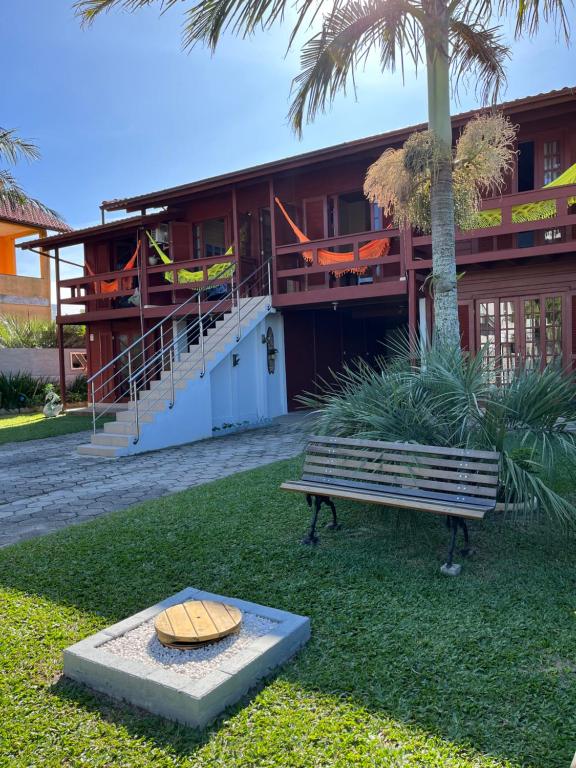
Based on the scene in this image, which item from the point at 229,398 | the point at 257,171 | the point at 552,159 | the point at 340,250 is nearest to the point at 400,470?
the point at 229,398

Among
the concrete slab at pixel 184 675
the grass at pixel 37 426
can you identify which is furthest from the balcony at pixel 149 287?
the concrete slab at pixel 184 675

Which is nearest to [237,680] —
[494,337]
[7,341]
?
[494,337]

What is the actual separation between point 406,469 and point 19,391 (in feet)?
52.4

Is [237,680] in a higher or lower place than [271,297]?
lower

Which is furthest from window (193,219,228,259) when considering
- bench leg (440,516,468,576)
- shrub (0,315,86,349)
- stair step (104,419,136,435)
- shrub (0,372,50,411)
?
bench leg (440,516,468,576)

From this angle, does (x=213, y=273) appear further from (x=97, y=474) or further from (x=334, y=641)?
(x=334, y=641)

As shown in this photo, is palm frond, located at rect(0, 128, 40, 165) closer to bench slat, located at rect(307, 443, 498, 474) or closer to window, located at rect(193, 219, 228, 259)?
window, located at rect(193, 219, 228, 259)

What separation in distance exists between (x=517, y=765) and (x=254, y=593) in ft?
6.20

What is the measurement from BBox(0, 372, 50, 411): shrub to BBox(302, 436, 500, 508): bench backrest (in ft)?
49.2

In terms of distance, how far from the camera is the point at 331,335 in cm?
1608

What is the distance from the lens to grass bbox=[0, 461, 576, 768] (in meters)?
2.32

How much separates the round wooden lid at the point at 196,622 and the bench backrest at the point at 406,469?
163 cm

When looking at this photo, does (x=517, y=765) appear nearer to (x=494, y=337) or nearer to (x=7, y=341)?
(x=494, y=337)

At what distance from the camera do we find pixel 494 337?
11.1 metres
